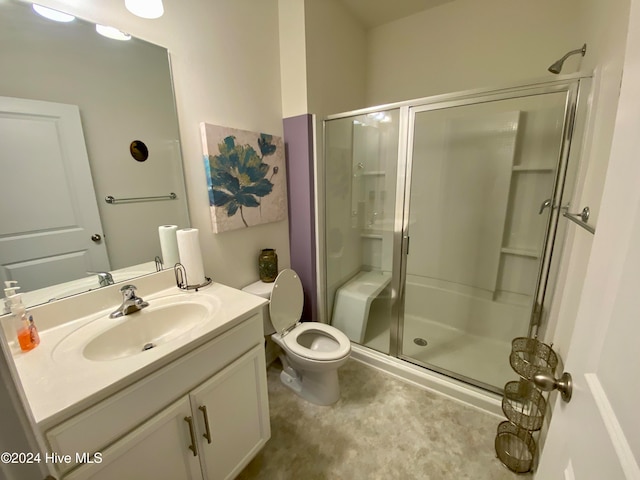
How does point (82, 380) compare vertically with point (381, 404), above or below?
above

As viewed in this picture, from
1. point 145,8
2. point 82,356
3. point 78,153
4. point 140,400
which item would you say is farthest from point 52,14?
point 140,400

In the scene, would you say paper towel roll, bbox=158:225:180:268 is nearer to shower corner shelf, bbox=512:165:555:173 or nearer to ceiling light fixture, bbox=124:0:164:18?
ceiling light fixture, bbox=124:0:164:18

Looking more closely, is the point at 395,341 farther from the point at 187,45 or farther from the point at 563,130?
the point at 187,45

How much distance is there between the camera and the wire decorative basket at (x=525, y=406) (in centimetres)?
126

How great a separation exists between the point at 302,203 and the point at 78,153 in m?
1.24

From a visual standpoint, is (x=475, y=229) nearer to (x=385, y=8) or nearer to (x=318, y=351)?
(x=318, y=351)

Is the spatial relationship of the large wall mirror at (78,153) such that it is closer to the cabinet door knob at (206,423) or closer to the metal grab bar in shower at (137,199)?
the metal grab bar in shower at (137,199)

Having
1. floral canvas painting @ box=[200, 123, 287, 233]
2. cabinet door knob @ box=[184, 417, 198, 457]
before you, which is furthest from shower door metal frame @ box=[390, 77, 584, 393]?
cabinet door knob @ box=[184, 417, 198, 457]

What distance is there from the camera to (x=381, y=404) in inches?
66.5

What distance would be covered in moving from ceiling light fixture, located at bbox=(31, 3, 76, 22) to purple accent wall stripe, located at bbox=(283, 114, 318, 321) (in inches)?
45.2

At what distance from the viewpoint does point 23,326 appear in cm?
88

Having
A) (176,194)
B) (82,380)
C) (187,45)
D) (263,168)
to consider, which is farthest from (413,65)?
(82,380)

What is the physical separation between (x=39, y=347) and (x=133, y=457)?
1.59 feet

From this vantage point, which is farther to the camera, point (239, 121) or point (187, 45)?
point (239, 121)
